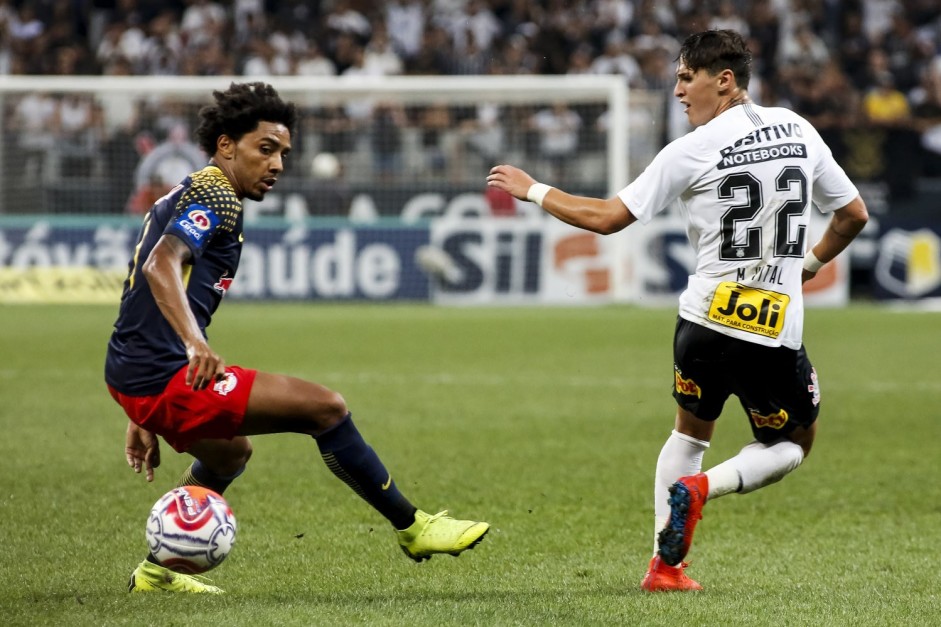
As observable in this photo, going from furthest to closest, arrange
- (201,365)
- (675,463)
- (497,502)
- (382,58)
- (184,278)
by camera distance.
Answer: (382,58) → (497,502) → (675,463) → (184,278) → (201,365)

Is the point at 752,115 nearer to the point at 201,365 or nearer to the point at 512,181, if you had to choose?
the point at 512,181

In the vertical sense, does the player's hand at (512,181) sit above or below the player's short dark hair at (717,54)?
below

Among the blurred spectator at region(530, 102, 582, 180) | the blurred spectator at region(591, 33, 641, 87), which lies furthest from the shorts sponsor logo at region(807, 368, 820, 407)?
the blurred spectator at region(591, 33, 641, 87)

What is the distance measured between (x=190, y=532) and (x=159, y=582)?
0.47m

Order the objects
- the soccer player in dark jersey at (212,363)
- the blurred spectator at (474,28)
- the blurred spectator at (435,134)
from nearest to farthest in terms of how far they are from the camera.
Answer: the soccer player in dark jersey at (212,363), the blurred spectator at (435,134), the blurred spectator at (474,28)

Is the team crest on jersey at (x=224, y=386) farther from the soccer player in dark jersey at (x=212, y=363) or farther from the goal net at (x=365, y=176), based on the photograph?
the goal net at (x=365, y=176)

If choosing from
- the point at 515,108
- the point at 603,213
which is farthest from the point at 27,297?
the point at 603,213

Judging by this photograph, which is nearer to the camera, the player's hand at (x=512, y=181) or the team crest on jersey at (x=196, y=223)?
the team crest on jersey at (x=196, y=223)

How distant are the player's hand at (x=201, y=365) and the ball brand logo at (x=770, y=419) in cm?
206

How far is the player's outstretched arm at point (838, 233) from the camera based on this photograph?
5.32 metres

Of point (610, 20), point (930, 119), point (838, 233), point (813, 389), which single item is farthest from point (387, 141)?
point (813, 389)

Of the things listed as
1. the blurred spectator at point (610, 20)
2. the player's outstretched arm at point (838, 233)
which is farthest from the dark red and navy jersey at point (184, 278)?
the blurred spectator at point (610, 20)

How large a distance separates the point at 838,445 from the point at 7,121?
15.3 metres

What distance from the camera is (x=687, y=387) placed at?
16.8 ft
